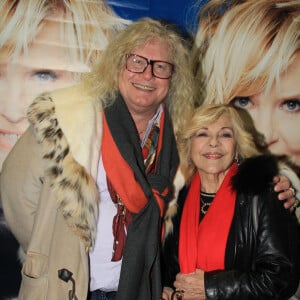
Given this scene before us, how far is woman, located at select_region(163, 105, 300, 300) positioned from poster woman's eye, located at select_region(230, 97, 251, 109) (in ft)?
2.41

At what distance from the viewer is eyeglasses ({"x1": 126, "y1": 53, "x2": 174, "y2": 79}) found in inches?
72.9

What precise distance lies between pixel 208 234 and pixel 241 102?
1.14 meters

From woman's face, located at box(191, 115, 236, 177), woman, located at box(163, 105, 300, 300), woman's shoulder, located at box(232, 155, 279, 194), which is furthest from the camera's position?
woman's face, located at box(191, 115, 236, 177)

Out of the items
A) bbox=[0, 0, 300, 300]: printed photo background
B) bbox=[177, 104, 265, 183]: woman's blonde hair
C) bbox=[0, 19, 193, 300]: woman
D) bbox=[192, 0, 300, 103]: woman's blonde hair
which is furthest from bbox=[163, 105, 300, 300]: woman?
bbox=[0, 0, 300, 300]: printed photo background

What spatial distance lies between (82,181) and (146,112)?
53cm

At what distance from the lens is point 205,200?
197cm

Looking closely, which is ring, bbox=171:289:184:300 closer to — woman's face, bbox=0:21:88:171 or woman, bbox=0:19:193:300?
woman, bbox=0:19:193:300

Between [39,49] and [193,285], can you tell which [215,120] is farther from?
[39,49]

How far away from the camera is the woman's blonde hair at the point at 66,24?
2377mm

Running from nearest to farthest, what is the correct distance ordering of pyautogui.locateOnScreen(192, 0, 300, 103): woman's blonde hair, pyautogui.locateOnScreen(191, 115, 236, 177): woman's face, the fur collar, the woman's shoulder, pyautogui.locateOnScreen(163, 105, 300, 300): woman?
the fur collar → pyautogui.locateOnScreen(163, 105, 300, 300): woman → the woman's shoulder → pyautogui.locateOnScreen(191, 115, 236, 177): woman's face → pyautogui.locateOnScreen(192, 0, 300, 103): woman's blonde hair

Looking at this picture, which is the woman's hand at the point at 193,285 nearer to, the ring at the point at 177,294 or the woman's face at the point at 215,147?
the ring at the point at 177,294

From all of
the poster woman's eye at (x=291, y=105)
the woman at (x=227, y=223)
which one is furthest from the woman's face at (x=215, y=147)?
the poster woman's eye at (x=291, y=105)

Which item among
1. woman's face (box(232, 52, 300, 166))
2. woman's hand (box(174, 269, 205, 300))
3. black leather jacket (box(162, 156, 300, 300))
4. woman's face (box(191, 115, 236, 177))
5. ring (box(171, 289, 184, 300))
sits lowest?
ring (box(171, 289, 184, 300))

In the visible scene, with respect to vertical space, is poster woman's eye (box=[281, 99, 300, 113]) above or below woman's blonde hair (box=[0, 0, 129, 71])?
below
